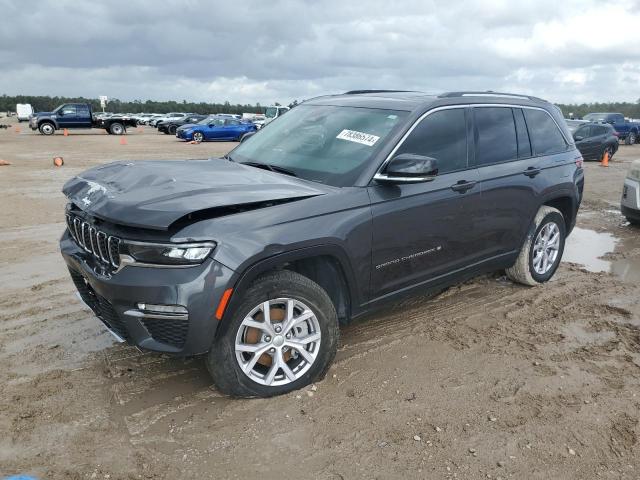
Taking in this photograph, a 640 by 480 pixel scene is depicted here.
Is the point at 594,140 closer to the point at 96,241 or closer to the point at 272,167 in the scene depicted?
the point at 272,167

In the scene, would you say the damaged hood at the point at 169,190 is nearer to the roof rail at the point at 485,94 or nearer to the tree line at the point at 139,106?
the roof rail at the point at 485,94

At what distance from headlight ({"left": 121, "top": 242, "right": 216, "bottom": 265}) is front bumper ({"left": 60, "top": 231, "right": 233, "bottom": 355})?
0.13ft

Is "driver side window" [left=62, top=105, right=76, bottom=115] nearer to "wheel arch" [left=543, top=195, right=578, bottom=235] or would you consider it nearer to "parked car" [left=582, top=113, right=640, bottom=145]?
"parked car" [left=582, top=113, right=640, bottom=145]

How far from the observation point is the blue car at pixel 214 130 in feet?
98.4

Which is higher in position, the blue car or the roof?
the roof

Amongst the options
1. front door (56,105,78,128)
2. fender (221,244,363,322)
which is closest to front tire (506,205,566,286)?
fender (221,244,363,322)

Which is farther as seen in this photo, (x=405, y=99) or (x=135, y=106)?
(x=135, y=106)

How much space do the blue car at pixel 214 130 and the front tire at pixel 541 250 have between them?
26.2 meters

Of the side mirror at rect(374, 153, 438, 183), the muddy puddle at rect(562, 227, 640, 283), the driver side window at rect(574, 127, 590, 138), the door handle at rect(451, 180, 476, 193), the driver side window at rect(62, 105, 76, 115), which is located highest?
the side mirror at rect(374, 153, 438, 183)

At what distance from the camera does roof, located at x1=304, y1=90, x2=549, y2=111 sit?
4230mm

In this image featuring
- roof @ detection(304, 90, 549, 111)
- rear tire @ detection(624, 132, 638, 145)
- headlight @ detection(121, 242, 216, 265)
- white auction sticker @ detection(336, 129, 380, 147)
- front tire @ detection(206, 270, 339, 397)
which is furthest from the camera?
rear tire @ detection(624, 132, 638, 145)

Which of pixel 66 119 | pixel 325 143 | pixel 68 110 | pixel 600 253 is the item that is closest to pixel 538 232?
pixel 600 253

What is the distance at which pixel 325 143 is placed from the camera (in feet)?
13.5

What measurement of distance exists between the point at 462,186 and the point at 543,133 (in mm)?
1673
